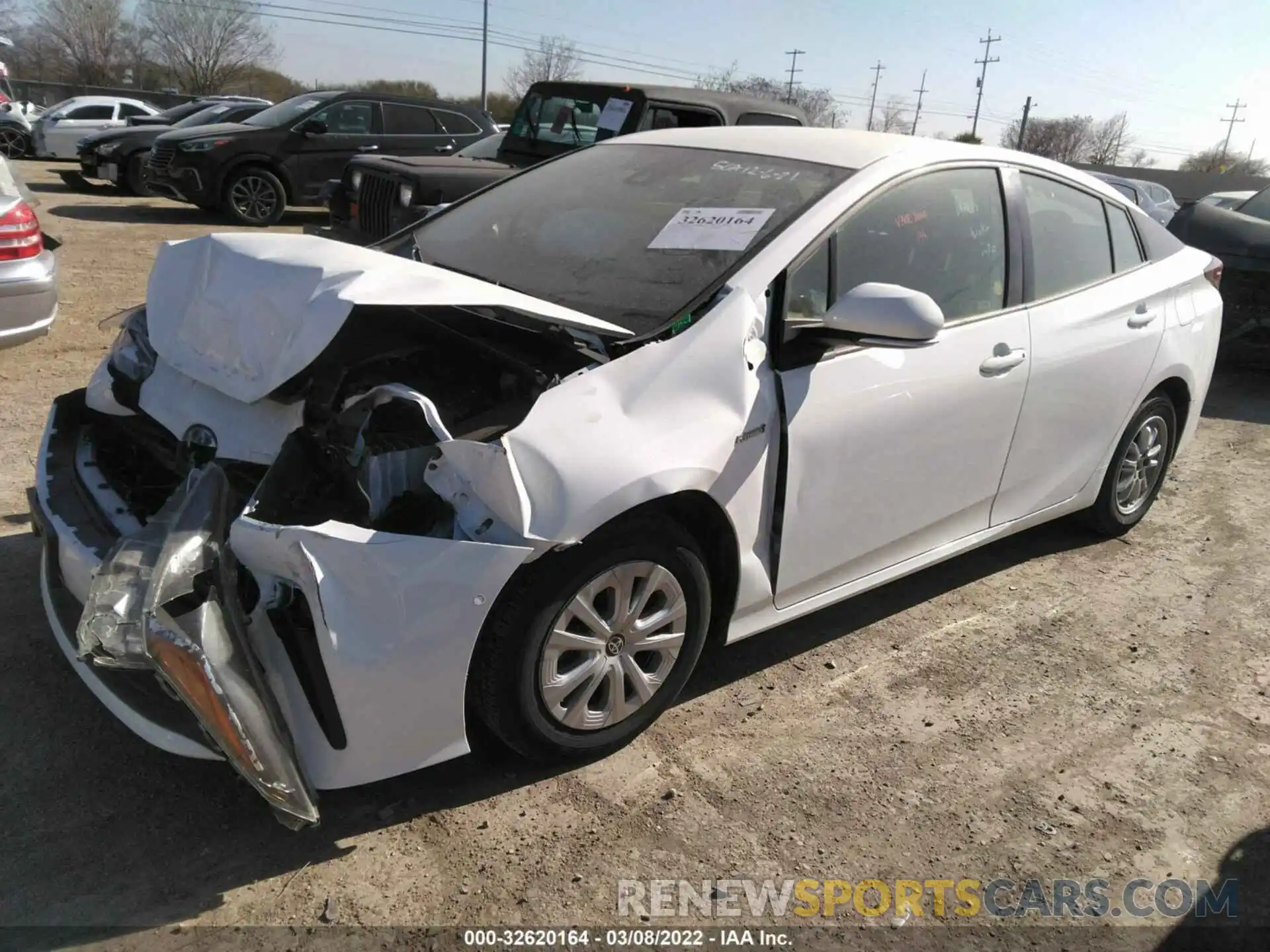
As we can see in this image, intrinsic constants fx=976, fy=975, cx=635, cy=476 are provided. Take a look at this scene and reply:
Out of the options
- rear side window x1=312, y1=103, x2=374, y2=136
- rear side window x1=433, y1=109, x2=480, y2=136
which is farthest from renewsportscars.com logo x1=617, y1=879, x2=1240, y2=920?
rear side window x1=433, y1=109, x2=480, y2=136

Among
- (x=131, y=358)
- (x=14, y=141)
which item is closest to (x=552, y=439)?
(x=131, y=358)

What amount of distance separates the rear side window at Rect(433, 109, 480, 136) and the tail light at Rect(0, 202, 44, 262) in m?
9.06

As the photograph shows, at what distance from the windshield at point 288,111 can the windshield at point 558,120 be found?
16.0ft

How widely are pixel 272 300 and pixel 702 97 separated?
6.30m

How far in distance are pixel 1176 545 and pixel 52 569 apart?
4.68 m

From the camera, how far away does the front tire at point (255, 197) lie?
488 inches

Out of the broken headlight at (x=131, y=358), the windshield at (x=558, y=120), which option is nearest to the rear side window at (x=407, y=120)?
the windshield at (x=558, y=120)

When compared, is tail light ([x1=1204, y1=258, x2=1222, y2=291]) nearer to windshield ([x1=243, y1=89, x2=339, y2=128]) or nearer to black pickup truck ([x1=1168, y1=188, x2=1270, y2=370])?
black pickup truck ([x1=1168, y1=188, x2=1270, y2=370])

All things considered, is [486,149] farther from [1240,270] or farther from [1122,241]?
[1122,241]

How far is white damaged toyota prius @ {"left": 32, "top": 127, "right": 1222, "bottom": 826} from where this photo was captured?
2.21 meters

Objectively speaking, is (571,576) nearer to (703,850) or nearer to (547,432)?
(547,432)

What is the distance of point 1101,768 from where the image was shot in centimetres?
301

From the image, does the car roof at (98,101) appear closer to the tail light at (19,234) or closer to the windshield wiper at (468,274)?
the tail light at (19,234)

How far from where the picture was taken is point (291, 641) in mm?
2209
